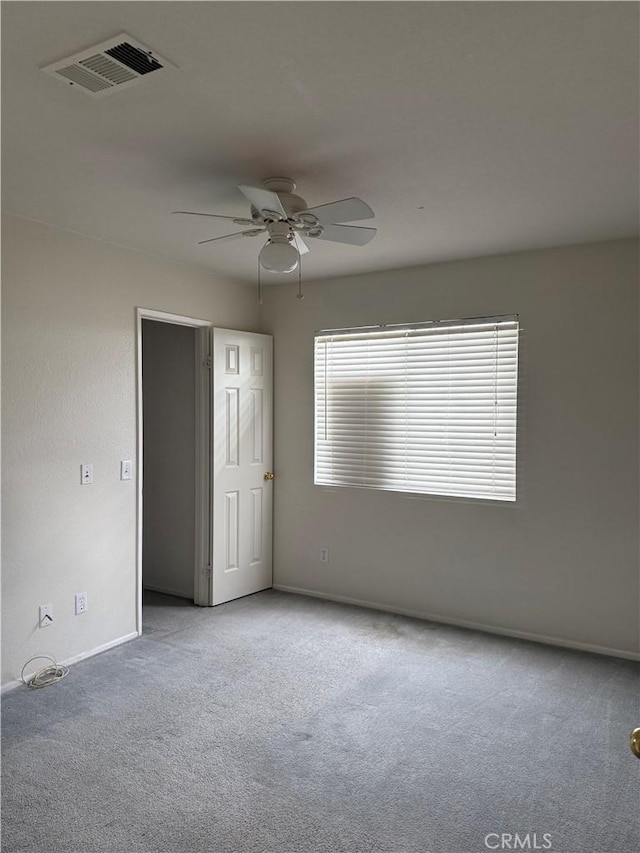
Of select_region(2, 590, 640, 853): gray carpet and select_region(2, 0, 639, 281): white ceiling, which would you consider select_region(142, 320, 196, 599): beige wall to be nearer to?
select_region(2, 590, 640, 853): gray carpet

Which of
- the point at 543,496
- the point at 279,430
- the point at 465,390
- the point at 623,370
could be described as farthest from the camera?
the point at 279,430

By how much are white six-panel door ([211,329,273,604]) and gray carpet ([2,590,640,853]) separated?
2.82 feet

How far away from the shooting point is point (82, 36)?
1766 mm

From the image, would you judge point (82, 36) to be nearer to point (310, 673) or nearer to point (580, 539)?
point (310, 673)

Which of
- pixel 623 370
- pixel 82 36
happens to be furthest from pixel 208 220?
pixel 623 370

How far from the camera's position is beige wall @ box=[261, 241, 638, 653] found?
150 inches

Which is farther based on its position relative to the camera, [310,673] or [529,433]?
[529,433]

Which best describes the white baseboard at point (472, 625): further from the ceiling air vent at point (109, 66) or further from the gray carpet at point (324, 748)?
the ceiling air vent at point (109, 66)

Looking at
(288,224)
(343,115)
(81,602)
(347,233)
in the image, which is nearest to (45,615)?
(81,602)

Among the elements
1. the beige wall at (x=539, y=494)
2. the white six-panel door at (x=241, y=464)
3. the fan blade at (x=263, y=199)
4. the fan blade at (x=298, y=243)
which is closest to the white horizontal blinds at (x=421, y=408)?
the beige wall at (x=539, y=494)

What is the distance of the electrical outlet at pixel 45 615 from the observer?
3512 millimetres

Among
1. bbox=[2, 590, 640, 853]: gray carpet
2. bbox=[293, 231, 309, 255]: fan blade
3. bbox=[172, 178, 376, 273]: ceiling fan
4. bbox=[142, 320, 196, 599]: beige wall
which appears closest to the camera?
bbox=[2, 590, 640, 853]: gray carpet

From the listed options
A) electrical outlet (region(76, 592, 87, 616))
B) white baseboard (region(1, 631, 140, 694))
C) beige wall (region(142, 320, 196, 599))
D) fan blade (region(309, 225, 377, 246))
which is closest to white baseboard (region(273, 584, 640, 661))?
beige wall (region(142, 320, 196, 599))

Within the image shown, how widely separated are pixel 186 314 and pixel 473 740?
10.9 ft
